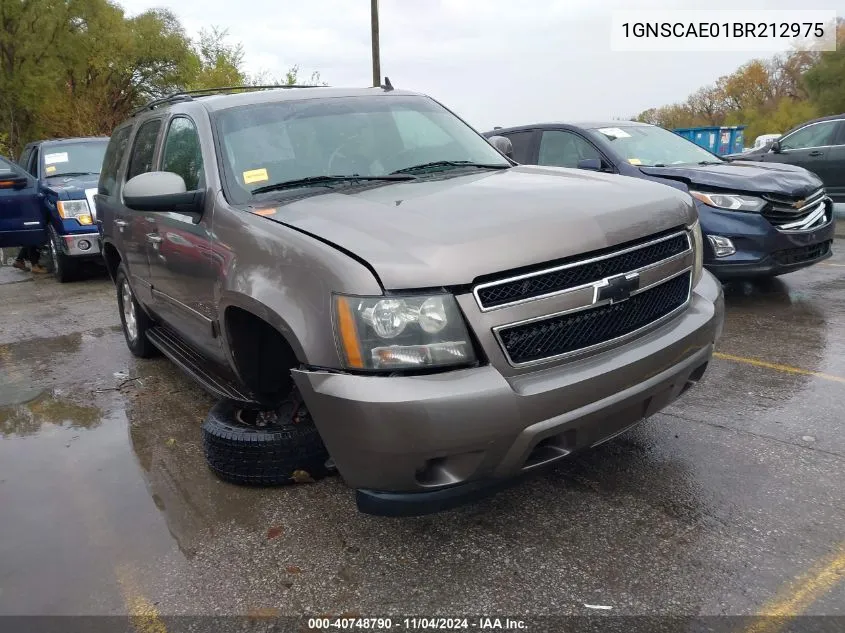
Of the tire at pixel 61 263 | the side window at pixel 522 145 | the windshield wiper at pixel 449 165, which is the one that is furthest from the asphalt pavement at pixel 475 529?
the tire at pixel 61 263

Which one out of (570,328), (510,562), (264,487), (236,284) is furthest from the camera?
(264,487)

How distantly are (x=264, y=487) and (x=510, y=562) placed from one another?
1261mm

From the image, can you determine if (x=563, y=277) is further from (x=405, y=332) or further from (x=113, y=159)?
(x=113, y=159)

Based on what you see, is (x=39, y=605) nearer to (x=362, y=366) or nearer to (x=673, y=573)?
(x=362, y=366)

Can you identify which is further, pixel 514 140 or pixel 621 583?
pixel 514 140

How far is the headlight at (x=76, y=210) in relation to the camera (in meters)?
8.68

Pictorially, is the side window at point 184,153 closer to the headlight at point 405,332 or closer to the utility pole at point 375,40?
the headlight at point 405,332

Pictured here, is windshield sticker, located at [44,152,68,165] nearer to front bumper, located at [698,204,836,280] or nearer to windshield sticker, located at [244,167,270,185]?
windshield sticker, located at [244,167,270,185]

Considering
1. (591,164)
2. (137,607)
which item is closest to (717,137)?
(591,164)

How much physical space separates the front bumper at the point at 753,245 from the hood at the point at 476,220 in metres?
2.91

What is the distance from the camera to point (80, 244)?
874cm

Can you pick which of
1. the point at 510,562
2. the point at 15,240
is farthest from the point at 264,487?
the point at 15,240

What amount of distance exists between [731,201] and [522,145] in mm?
2452

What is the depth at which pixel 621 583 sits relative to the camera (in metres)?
2.42
